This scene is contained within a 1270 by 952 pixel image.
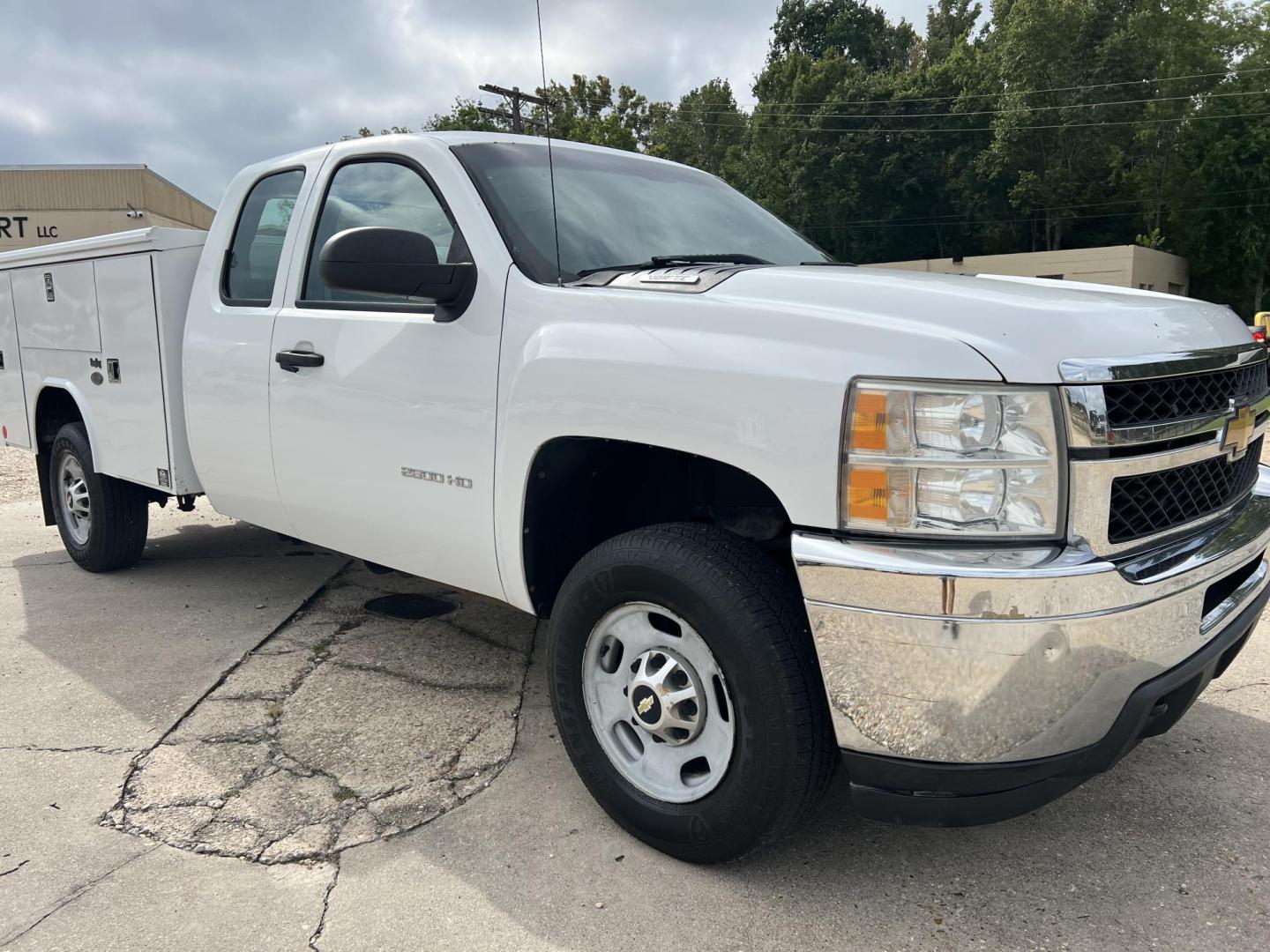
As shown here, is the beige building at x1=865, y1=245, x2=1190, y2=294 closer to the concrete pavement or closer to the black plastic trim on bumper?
the concrete pavement

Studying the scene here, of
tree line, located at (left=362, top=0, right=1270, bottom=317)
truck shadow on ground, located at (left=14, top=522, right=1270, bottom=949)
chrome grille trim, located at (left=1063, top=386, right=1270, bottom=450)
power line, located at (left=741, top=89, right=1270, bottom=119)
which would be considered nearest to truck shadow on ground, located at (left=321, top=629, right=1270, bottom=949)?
truck shadow on ground, located at (left=14, top=522, right=1270, bottom=949)

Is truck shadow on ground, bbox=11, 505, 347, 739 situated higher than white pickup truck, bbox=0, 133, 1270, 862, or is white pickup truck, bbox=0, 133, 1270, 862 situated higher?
white pickup truck, bbox=0, 133, 1270, 862

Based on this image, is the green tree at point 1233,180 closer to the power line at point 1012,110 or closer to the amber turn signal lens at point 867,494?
the power line at point 1012,110

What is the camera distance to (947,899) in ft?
7.84

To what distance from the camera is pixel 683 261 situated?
2992 millimetres

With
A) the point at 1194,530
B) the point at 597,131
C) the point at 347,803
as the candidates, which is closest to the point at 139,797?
the point at 347,803

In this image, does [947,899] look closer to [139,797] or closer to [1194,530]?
[1194,530]

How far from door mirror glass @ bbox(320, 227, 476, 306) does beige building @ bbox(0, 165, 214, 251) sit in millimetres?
33913

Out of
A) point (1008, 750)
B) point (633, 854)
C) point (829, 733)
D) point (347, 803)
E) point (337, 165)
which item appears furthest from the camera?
point (337, 165)

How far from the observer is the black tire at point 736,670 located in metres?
2.20

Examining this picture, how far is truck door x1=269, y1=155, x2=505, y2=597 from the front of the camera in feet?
9.53

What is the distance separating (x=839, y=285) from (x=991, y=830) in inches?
62.5

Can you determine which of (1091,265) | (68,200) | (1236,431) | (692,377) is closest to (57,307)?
(692,377)

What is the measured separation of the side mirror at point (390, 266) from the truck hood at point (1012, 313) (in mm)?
872
